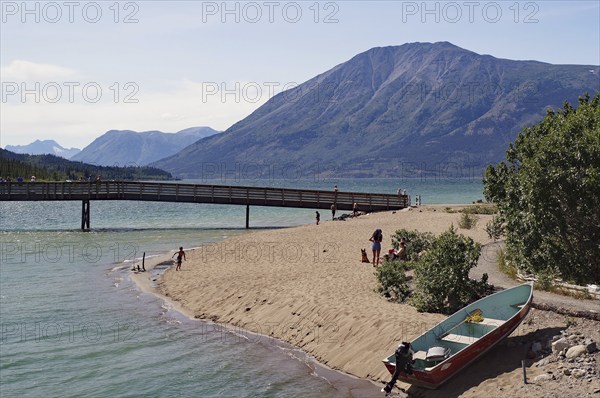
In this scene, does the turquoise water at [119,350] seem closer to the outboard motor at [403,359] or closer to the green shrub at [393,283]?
the outboard motor at [403,359]

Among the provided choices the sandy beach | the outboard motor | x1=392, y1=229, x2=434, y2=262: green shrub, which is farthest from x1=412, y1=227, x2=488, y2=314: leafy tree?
x1=392, y1=229, x2=434, y2=262: green shrub

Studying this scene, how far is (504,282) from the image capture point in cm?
2156

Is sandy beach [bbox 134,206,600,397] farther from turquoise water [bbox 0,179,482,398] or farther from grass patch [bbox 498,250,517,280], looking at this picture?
grass patch [bbox 498,250,517,280]

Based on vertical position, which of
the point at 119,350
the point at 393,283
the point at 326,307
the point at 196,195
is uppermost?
the point at 196,195

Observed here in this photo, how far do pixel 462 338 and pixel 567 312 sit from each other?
3067 millimetres

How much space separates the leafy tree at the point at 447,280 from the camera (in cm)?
1936

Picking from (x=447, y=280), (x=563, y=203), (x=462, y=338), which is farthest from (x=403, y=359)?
(x=563, y=203)

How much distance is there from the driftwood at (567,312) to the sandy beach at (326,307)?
0.19m

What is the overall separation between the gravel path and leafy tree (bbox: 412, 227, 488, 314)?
191 centimetres

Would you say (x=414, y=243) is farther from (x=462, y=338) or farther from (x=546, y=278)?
(x=462, y=338)

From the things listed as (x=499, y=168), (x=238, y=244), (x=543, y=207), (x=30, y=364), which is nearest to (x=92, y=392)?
(x=30, y=364)

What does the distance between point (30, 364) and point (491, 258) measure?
18.9 m

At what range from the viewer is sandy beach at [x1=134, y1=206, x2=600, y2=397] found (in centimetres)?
1488

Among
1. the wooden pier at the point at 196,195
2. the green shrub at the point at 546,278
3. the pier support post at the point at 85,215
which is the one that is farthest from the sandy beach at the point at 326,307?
the pier support post at the point at 85,215
